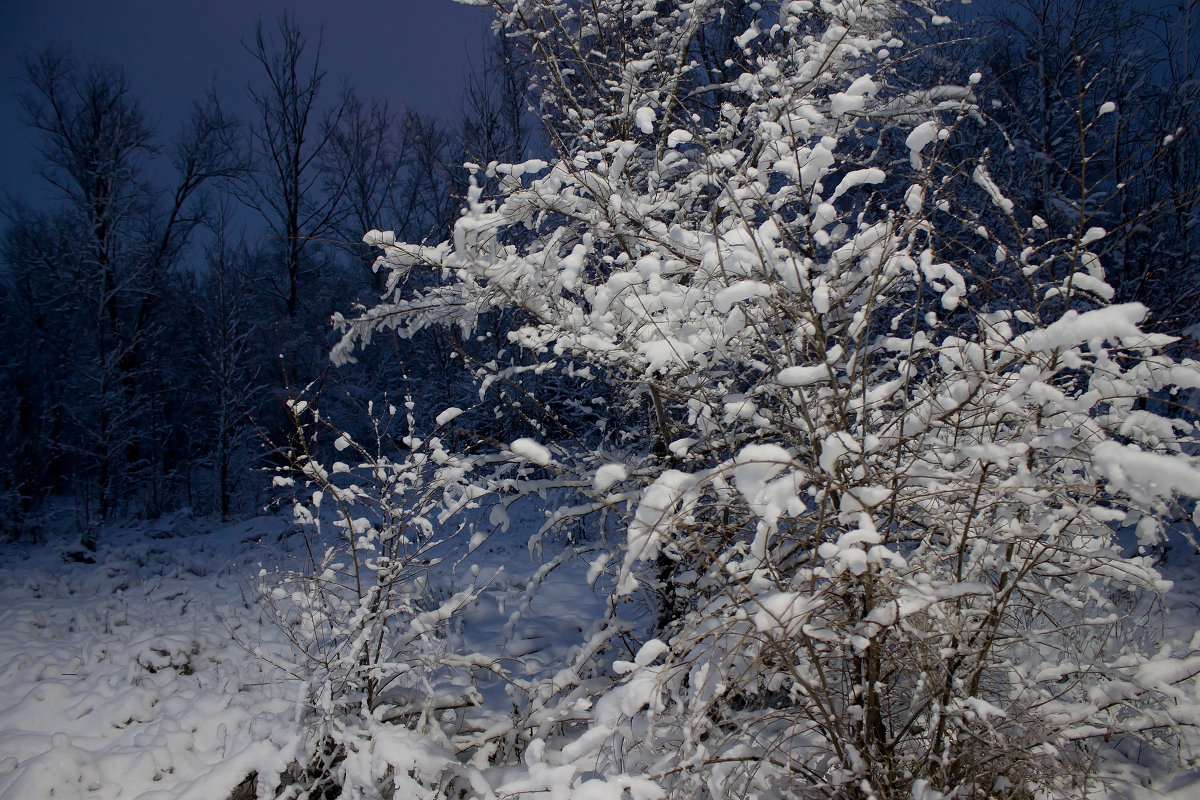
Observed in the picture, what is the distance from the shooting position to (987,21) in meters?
7.76

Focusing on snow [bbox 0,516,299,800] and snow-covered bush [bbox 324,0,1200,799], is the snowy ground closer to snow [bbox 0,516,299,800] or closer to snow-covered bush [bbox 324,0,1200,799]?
snow [bbox 0,516,299,800]

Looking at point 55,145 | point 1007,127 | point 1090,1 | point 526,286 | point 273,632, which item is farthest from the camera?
point 55,145

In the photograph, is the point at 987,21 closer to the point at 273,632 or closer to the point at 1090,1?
the point at 1090,1

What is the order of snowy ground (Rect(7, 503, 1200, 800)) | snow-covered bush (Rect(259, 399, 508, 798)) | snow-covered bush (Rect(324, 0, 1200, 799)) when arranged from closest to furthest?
snow-covered bush (Rect(324, 0, 1200, 799))
snow-covered bush (Rect(259, 399, 508, 798))
snowy ground (Rect(7, 503, 1200, 800))

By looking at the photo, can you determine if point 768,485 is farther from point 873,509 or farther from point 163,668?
point 163,668

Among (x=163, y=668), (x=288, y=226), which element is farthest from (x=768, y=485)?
(x=288, y=226)

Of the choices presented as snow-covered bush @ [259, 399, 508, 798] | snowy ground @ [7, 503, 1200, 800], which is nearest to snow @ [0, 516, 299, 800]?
snowy ground @ [7, 503, 1200, 800]

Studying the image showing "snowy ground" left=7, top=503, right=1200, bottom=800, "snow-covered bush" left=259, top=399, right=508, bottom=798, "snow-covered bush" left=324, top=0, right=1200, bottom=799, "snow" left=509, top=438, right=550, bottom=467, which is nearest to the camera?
"snow-covered bush" left=324, top=0, right=1200, bottom=799

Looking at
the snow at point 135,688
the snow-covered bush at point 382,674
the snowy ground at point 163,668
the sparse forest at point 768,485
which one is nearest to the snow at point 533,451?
the sparse forest at point 768,485

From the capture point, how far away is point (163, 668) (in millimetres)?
4391

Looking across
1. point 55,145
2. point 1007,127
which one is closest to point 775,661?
point 1007,127

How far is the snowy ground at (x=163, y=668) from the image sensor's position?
3129 mm

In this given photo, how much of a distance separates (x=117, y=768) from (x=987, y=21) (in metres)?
11.9

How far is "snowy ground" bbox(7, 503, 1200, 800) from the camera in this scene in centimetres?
313
